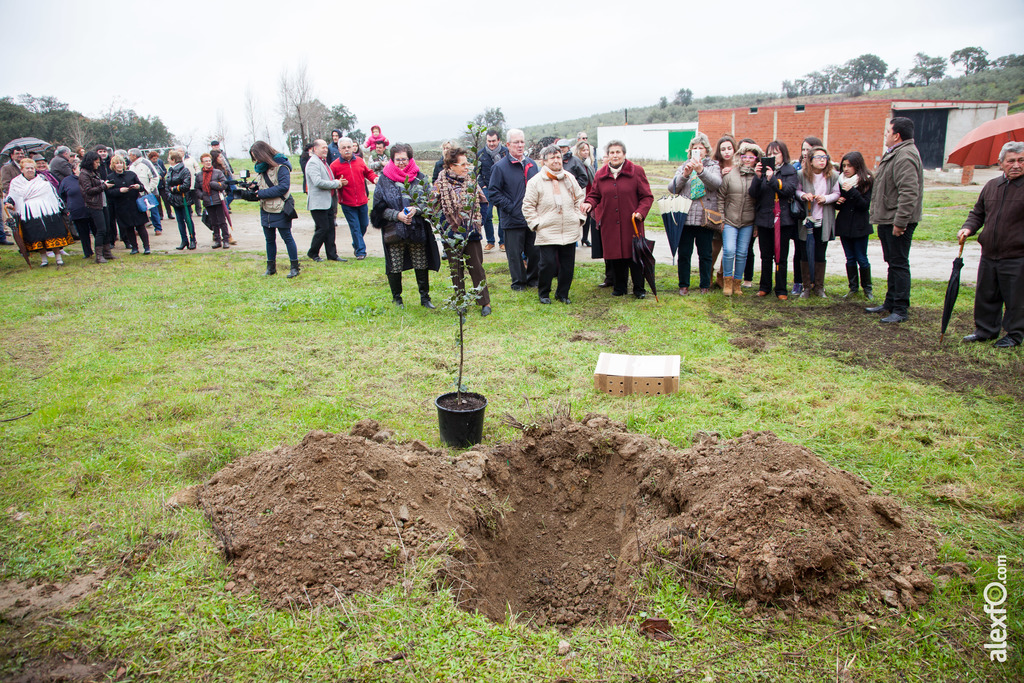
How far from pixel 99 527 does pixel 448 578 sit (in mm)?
2024

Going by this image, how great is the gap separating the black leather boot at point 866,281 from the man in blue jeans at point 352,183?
763 cm

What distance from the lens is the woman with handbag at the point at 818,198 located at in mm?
7875

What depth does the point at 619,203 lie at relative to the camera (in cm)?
823

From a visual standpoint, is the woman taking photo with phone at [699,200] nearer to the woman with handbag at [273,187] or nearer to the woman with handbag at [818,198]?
the woman with handbag at [818,198]

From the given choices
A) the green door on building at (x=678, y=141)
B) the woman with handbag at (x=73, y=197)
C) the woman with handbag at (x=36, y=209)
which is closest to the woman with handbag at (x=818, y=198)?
the woman with handbag at (x=73, y=197)

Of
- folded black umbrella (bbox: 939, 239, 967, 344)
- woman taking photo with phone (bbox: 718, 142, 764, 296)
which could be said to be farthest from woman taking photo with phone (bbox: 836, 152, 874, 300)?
folded black umbrella (bbox: 939, 239, 967, 344)

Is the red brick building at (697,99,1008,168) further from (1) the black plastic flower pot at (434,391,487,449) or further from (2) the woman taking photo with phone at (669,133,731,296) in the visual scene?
(1) the black plastic flower pot at (434,391,487,449)

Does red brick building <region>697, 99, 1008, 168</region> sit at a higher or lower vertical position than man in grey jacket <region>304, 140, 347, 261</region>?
higher

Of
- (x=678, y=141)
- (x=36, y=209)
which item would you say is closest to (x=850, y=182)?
(x=36, y=209)

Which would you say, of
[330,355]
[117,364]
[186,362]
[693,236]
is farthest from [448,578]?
[693,236]

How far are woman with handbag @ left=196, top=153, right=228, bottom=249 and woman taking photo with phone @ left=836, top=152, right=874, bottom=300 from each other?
1049cm

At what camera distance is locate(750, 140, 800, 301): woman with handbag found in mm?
7977

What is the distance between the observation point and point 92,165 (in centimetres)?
1130

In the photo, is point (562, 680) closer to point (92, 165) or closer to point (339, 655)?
point (339, 655)
